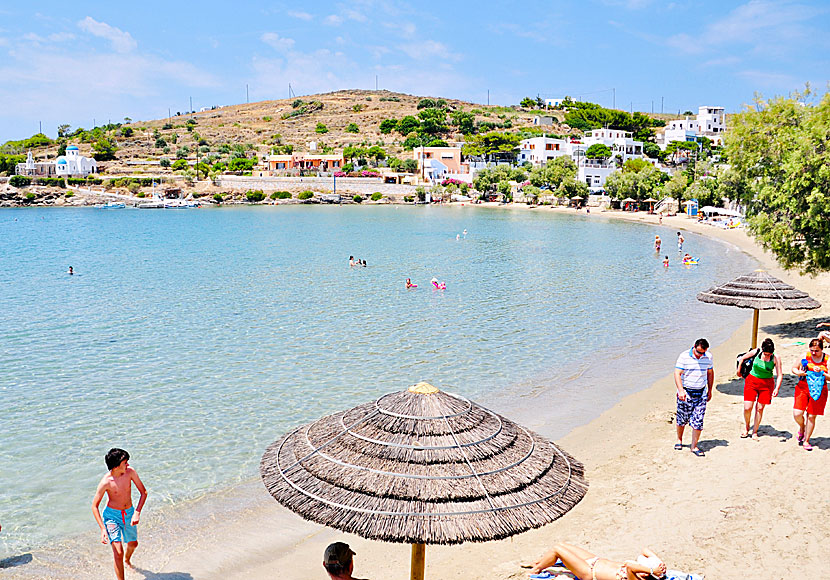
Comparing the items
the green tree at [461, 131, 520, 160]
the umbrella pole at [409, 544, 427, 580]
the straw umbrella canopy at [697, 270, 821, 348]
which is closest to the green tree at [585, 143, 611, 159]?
the green tree at [461, 131, 520, 160]

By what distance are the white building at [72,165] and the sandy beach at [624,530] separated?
11738 centimetres

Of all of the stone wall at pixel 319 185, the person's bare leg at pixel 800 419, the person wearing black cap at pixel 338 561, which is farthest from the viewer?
the stone wall at pixel 319 185

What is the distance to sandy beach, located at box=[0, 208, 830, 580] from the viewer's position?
20.8 feet

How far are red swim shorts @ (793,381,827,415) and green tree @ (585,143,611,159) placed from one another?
328 ft

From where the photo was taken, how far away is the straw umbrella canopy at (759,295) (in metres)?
11.5

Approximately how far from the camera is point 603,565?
512 cm

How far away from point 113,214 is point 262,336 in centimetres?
7602

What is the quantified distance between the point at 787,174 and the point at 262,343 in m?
12.8

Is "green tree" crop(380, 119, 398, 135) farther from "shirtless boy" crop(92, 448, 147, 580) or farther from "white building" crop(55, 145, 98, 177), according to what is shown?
"shirtless boy" crop(92, 448, 147, 580)

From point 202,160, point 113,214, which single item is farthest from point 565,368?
point 202,160

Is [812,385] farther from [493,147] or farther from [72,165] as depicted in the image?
[72,165]

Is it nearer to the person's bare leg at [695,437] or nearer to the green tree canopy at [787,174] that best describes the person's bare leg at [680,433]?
the person's bare leg at [695,437]

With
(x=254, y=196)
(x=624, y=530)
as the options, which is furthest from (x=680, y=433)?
(x=254, y=196)

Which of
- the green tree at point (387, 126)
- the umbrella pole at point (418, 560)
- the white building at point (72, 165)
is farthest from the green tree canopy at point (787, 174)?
the green tree at point (387, 126)
